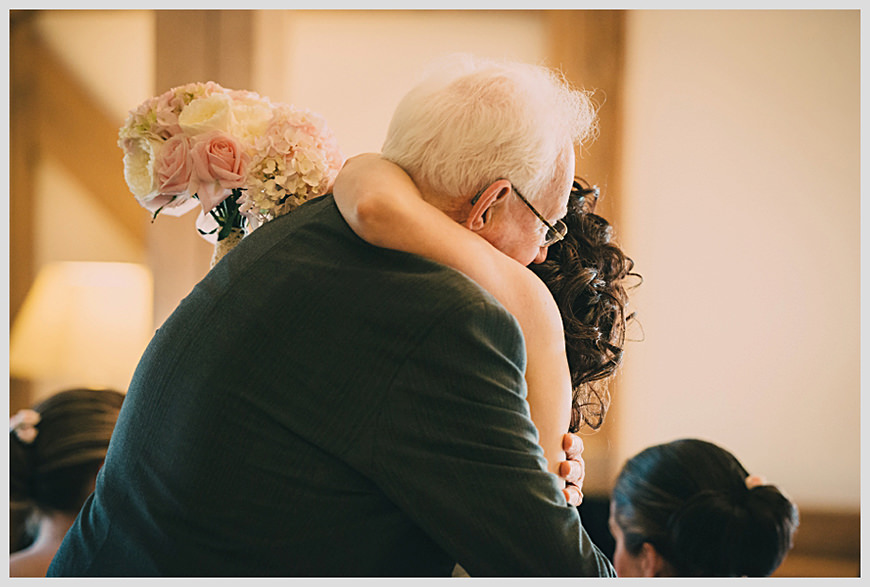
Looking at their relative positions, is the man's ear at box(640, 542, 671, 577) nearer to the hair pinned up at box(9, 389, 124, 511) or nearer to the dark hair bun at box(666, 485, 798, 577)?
the dark hair bun at box(666, 485, 798, 577)

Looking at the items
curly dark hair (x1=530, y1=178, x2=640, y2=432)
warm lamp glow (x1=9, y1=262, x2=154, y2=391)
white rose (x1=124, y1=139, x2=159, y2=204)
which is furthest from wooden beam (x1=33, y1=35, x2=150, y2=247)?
curly dark hair (x1=530, y1=178, x2=640, y2=432)

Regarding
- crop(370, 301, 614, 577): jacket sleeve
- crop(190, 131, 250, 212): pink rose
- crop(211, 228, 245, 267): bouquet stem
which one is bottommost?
crop(370, 301, 614, 577): jacket sleeve

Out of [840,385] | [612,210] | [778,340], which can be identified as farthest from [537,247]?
[840,385]

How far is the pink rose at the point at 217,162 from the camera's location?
1.37 metres

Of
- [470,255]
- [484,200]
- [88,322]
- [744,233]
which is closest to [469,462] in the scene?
[470,255]

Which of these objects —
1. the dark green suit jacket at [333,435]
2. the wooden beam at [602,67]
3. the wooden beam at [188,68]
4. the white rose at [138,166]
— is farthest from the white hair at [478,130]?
the wooden beam at [188,68]

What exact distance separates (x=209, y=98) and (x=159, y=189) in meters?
0.20

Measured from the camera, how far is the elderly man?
2.90 ft

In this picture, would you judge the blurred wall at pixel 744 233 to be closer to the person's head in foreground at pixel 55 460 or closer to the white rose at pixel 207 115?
the person's head in foreground at pixel 55 460

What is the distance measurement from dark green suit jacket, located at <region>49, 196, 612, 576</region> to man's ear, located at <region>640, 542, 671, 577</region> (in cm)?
106

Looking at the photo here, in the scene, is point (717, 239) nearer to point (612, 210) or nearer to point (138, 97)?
point (612, 210)

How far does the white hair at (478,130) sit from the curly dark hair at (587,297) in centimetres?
38

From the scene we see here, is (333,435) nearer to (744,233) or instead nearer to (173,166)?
(173,166)

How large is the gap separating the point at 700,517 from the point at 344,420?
1280 millimetres
